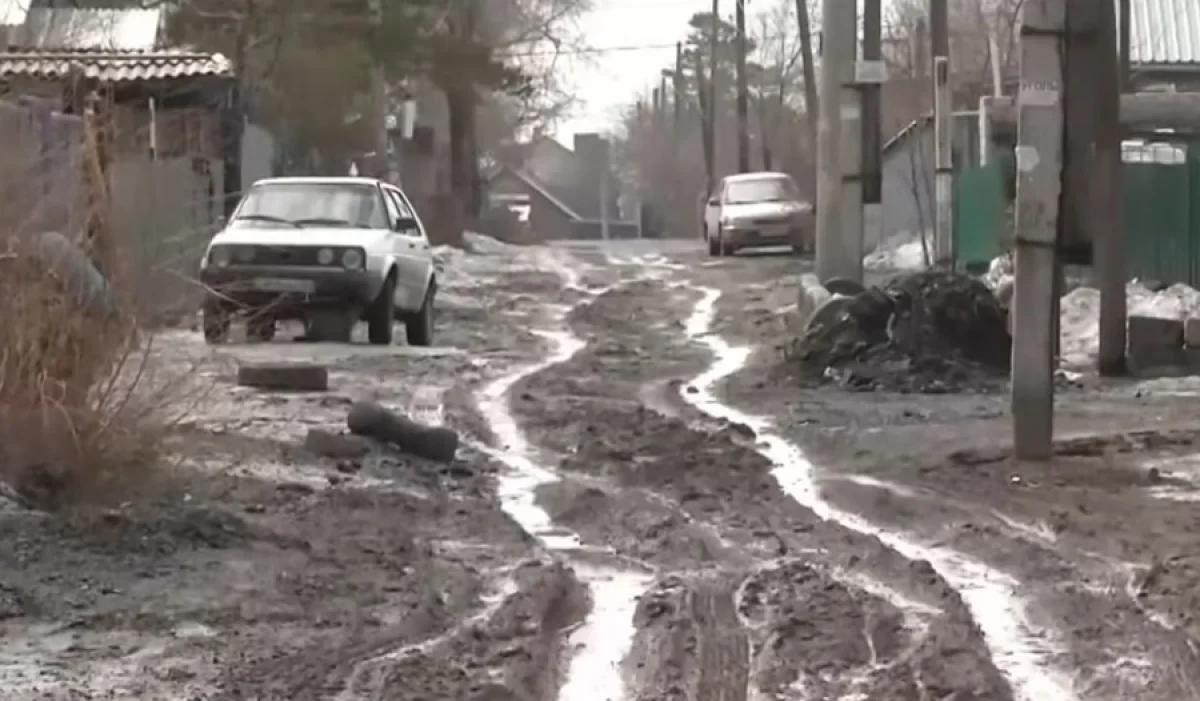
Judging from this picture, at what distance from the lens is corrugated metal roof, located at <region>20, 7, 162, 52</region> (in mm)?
26766

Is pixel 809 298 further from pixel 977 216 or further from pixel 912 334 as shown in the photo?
pixel 977 216

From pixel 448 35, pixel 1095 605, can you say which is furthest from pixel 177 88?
pixel 448 35

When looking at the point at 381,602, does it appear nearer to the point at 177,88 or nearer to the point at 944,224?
the point at 177,88

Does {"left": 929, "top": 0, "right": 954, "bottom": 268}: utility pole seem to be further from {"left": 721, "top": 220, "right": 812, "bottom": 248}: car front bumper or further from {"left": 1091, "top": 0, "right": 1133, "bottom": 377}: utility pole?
{"left": 1091, "top": 0, "right": 1133, "bottom": 377}: utility pole

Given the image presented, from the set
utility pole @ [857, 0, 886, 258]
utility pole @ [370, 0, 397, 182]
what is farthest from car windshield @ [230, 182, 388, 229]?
utility pole @ [370, 0, 397, 182]

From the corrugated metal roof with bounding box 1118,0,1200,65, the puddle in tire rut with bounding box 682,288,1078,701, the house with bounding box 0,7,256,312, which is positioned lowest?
the puddle in tire rut with bounding box 682,288,1078,701

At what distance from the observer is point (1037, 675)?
649 centimetres

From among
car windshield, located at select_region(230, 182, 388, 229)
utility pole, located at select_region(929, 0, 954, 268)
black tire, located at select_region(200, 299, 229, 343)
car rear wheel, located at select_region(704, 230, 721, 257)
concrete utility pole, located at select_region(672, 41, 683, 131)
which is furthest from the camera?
concrete utility pole, located at select_region(672, 41, 683, 131)

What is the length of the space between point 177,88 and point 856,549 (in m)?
14.7

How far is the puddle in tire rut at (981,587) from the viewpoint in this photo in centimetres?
645

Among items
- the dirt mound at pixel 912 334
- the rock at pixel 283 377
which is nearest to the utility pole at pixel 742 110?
the dirt mound at pixel 912 334

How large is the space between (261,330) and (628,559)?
10.2m

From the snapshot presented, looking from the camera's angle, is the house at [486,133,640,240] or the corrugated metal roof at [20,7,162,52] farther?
the house at [486,133,640,240]

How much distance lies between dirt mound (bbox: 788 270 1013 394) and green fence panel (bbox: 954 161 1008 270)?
10.8m
